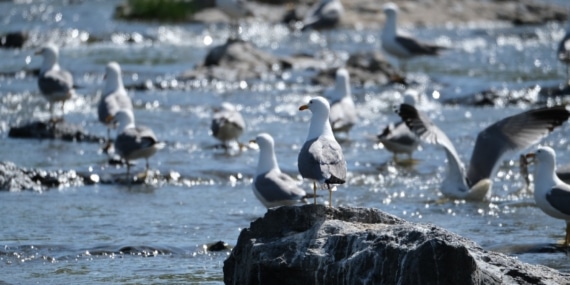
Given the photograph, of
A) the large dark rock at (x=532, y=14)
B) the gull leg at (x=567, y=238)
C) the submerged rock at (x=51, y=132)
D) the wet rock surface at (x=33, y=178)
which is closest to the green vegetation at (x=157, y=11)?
the large dark rock at (x=532, y=14)

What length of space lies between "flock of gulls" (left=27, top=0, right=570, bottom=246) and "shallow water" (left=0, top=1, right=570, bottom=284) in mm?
252

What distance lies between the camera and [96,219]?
31.8ft

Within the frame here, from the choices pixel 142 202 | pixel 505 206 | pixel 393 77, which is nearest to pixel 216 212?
pixel 142 202

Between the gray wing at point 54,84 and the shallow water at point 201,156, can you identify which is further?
the gray wing at point 54,84

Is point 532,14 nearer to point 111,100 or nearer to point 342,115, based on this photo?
point 342,115

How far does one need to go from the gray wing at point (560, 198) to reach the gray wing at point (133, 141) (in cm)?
435

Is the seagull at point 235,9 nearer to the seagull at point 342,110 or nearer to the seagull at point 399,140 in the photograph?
the seagull at point 342,110

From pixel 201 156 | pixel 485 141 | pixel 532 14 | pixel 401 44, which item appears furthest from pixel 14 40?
pixel 485 141

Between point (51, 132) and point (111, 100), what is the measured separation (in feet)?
2.60

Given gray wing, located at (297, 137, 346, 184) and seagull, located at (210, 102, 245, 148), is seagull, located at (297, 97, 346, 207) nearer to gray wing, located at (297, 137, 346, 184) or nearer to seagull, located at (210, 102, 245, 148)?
gray wing, located at (297, 137, 346, 184)

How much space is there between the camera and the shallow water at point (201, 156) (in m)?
8.33

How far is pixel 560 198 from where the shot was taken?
29.1 ft

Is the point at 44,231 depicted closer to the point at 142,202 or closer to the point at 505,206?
the point at 142,202

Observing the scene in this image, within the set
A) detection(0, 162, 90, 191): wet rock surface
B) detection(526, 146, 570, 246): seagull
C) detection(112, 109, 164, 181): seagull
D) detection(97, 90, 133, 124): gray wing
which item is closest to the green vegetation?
detection(97, 90, 133, 124): gray wing
